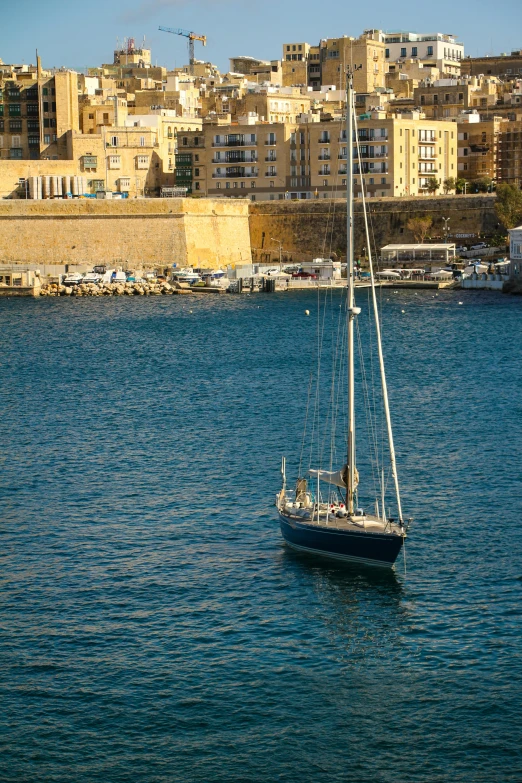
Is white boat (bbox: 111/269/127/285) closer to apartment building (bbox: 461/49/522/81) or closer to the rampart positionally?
the rampart

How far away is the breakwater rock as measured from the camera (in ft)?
217

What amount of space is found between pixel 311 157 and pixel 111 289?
51.9 ft

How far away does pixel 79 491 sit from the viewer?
85.7 ft

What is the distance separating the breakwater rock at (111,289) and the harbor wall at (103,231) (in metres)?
2.94

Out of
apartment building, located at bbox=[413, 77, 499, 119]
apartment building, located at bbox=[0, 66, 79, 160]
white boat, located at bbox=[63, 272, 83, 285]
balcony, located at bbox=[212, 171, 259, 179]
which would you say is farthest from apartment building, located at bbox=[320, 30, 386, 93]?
white boat, located at bbox=[63, 272, 83, 285]

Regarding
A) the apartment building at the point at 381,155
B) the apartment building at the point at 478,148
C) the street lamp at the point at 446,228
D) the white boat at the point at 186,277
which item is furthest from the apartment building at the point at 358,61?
the white boat at the point at 186,277

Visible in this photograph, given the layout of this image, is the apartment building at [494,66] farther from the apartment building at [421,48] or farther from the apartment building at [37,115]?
the apartment building at [37,115]

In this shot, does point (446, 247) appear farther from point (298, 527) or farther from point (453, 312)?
point (298, 527)

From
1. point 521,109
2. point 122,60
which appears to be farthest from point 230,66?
point 521,109

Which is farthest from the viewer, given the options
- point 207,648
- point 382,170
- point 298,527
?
point 382,170

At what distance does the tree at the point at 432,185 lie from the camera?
76.3 m

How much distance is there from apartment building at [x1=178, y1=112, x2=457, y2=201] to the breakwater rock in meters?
11.9

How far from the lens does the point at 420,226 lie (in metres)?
70.9

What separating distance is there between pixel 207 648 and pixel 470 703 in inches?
145
